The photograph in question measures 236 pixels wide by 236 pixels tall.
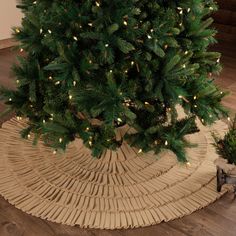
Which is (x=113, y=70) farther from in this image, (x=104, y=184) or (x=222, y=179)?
(x=222, y=179)

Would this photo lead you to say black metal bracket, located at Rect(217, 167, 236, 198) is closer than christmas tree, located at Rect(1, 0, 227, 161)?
No

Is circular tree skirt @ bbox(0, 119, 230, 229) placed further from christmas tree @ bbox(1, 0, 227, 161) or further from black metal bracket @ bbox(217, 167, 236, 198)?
christmas tree @ bbox(1, 0, 227, 161)

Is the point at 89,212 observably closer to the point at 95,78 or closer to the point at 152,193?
the point at 152,193

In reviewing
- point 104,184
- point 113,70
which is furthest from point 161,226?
point 113,70

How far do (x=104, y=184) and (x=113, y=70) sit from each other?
50cm

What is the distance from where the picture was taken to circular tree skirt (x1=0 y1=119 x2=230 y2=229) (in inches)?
53.8

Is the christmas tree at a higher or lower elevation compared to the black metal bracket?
higher

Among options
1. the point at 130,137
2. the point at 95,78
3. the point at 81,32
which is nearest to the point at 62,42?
the point at 81,32

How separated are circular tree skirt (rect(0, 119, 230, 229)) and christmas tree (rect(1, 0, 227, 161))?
0.63 ft

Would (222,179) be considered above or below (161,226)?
above

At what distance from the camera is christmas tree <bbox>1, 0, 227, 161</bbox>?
1.28 metres

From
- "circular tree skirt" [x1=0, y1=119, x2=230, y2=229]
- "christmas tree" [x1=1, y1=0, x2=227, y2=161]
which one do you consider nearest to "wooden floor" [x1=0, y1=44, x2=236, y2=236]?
"circular tree skirt" [x1=0, y1=119, x2=230, y2=229]

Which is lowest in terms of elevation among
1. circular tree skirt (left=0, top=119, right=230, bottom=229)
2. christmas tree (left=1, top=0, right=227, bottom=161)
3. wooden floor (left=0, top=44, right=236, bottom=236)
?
wooden floor (left=0, top=44, right=236, bottom=236)

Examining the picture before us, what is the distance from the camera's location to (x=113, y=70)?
1.33 metres
